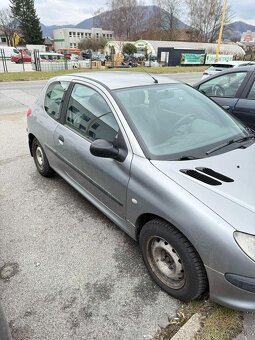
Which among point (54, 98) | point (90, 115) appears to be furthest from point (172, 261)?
point (54, 98)

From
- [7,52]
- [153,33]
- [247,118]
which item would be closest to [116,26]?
[153,33]

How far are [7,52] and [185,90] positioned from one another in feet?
152

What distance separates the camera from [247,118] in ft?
15.1

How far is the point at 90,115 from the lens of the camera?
10.0 feet

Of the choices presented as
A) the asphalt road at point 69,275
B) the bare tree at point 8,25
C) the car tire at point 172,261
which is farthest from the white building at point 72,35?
the car tire at point 172,261

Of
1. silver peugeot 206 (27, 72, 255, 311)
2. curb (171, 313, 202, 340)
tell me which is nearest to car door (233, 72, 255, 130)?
silver peugeot 206 (27, 72, 255, 311)

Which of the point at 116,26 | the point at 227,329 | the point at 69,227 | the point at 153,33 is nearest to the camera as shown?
the point at 227,329

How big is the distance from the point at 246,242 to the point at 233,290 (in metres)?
0.34

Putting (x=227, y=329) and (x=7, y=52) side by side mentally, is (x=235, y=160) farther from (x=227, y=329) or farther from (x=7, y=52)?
(x=7, y=52)

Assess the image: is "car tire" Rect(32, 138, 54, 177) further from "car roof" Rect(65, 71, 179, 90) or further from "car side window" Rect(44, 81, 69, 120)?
"car roof" Rect(65, 71, 179, 90)

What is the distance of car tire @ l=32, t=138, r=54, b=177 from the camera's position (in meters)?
4.17

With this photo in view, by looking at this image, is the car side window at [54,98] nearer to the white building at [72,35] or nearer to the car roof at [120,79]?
the car roof at [120,79]

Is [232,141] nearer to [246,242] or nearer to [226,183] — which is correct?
[226,183]

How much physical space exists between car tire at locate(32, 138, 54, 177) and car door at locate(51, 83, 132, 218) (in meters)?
0.65
